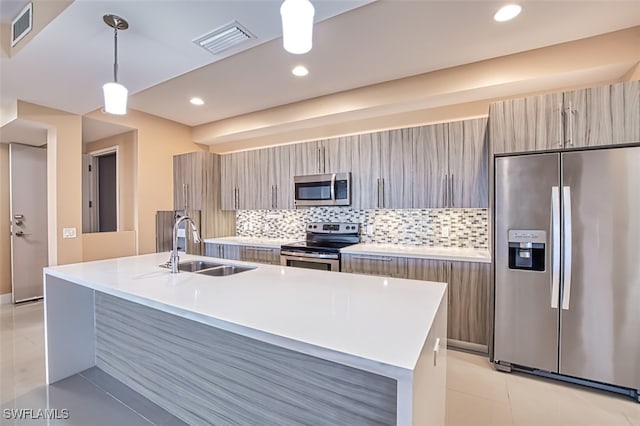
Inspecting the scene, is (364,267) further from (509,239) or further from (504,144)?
(504,144)

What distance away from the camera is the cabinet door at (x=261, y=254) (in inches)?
153

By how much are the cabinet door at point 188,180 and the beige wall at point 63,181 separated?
3.98 ft

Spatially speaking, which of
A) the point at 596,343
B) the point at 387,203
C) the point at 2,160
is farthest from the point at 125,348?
the point at 2,160

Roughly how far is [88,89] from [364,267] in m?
3.32

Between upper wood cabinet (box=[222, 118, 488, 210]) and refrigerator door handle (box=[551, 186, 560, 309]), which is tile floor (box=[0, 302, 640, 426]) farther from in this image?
upper wood cabinet (box=[222, 118, 488, 210])

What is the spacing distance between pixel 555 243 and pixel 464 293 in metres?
0.84

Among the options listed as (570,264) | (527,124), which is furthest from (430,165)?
(570,264)

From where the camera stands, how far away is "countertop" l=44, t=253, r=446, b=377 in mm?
929

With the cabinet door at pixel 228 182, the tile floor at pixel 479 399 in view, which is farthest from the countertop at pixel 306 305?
the cabinet door at pixel 228 182

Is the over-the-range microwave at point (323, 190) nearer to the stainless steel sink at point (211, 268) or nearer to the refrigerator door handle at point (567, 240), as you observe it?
the stainless steel sink at point (211, 268)

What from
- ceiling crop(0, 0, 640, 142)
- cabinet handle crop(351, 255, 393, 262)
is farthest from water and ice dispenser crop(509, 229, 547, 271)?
ceiling crop(0, 0, 640, 142)

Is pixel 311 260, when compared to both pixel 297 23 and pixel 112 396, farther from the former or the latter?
pixel 297 23

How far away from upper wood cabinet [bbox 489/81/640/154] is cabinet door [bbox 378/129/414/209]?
886 millimetres

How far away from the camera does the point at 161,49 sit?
84.7 inches
